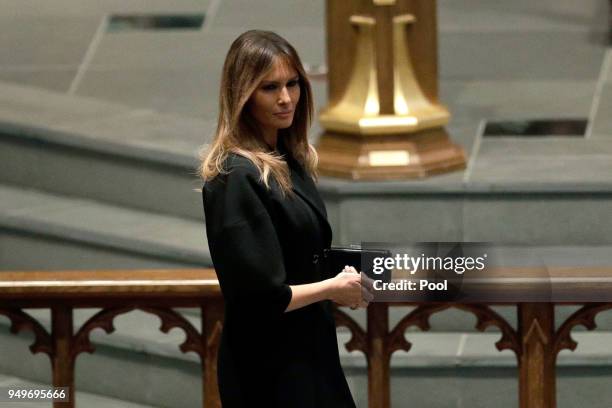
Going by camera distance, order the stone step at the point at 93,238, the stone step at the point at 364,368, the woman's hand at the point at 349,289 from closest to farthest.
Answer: the woman's hand at the point at 349,289
the stone step at the point at 364,368
the stone step at the point at 93,238

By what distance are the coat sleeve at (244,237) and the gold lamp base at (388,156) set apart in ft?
8.12

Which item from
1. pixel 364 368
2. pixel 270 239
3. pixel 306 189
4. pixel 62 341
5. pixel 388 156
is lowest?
pixel 364 368

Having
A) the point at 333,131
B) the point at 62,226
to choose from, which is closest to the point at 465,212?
the point at 333,131

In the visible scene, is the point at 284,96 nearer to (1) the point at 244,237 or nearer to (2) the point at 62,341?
(1) the point at 244,237

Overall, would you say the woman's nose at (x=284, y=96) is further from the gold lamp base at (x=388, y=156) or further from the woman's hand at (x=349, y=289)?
the gold lamp base at (x=388, y=156)

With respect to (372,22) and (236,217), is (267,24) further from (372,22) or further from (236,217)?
(236,217)

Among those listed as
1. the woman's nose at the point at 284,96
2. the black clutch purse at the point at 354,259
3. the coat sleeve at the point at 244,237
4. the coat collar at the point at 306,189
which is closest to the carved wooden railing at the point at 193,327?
the black clutch purse at the point at 354,259

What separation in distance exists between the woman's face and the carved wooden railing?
817 millimetres

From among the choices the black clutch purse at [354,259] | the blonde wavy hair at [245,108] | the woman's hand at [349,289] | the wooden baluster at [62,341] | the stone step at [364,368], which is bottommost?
the stone step at [364,368]

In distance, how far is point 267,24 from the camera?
357 inches

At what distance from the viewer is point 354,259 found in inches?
158

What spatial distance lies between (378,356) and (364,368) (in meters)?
1.24

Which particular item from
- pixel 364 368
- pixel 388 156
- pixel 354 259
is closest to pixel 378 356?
pixel 354 259

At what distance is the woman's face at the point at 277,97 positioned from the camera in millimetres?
3832
